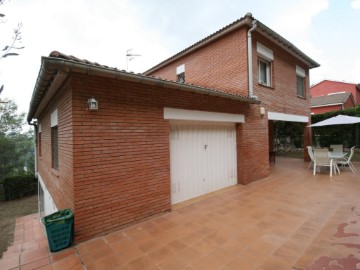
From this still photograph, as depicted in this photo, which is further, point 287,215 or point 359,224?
point 287,215

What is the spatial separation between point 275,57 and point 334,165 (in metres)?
5.85

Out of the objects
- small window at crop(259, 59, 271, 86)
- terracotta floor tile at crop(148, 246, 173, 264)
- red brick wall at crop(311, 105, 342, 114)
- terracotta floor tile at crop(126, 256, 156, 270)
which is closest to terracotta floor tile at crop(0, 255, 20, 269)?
terracotta floor tile at crop(126, 256, 156, 270)

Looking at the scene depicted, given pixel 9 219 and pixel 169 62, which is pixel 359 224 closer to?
pixel 169 62

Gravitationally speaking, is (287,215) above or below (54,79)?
below

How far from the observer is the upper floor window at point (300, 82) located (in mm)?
11141

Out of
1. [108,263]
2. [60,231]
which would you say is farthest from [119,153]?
[108,263]

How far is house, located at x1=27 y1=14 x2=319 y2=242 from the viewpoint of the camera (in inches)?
143

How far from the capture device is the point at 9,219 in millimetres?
11953

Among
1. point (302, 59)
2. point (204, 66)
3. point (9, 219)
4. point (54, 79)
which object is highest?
point (302, 59)

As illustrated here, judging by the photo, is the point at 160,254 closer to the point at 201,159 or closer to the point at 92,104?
the point at 92,104

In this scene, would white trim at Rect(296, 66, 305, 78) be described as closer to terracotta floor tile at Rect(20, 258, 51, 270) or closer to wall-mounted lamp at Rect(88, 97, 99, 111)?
wall-mounted lamp at Rect(88, 97, 99, 111)

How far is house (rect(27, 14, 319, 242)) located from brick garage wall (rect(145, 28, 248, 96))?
0.04 meters

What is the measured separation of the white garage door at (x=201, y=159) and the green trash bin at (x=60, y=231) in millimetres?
2677

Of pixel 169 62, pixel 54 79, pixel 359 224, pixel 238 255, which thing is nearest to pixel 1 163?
pixel 169 62
